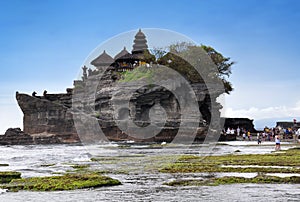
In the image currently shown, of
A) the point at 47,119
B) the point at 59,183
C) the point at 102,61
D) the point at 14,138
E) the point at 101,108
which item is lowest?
the point at 59,183

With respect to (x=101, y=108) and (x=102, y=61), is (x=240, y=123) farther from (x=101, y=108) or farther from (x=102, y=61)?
(x=102, y=61)

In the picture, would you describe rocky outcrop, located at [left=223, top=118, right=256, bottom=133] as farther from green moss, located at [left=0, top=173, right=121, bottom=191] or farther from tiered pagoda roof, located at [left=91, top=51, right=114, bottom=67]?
green moss, located at [left=0, top=173, right=121, bottom=191]

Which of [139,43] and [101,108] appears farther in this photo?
[139,43]

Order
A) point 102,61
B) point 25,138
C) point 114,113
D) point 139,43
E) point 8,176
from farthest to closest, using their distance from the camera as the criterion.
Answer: point 139,43, point 102,61, point 25,138, point 114,113, point 8,176

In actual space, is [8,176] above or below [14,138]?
below

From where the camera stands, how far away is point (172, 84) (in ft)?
339

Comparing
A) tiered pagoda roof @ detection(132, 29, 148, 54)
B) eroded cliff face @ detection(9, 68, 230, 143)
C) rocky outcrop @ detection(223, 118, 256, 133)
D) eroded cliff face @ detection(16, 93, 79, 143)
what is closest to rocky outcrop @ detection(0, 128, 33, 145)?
eroded cliff face @ detection(9, 68, 230, 143)

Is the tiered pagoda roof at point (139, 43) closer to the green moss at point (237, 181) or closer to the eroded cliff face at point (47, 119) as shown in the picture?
the eroded cliff face at point (47, 119)

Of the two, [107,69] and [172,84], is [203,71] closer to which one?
[172,84]

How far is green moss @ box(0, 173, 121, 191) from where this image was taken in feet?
68.7

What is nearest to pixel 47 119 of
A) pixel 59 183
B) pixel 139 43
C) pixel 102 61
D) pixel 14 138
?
pixel 14 138

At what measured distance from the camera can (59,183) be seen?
21750mm

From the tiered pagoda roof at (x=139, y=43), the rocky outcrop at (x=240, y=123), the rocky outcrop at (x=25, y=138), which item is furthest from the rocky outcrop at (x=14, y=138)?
the rocky outcrop at (x=240, y=123)

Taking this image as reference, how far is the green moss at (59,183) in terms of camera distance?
2095 centimetres
